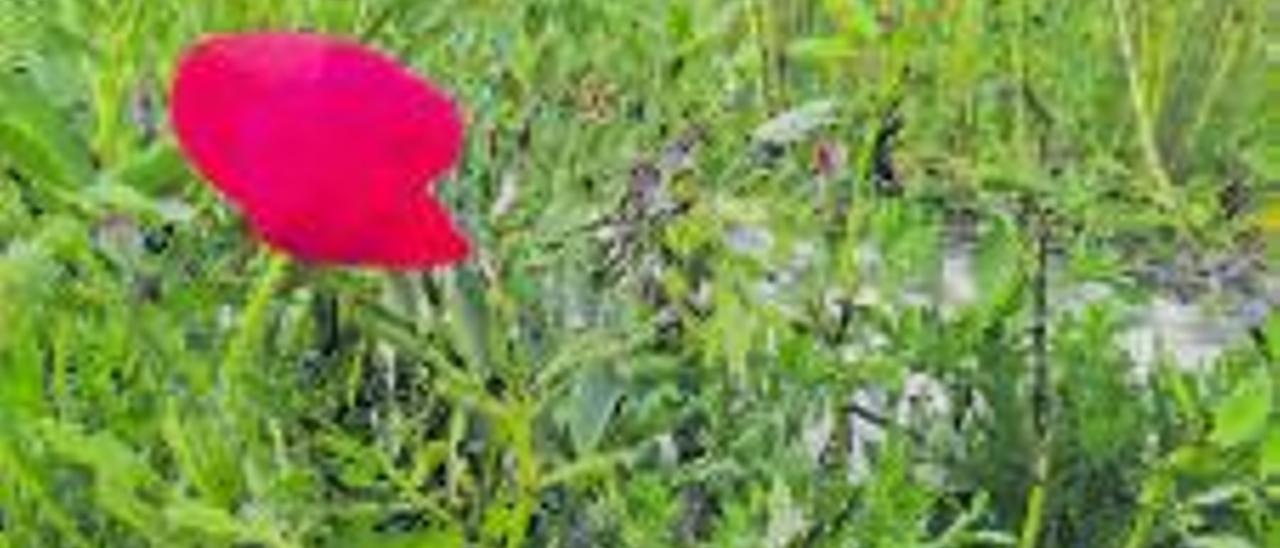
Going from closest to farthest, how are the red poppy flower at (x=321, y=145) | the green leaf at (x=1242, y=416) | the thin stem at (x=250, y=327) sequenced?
the red poppy flower at (x=321, y=145) < the thin stem at (x=250, y=327) < the green leaf at (x=1242, y=416)

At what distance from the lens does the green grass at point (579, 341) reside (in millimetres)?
1232

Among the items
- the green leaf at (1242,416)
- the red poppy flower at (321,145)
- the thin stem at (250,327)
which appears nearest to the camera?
the red poppy flower at (321,145)

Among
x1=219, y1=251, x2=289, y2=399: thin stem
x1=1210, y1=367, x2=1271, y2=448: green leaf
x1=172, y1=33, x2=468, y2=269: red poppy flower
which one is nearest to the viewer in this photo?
x1=172, y1=33, x2=468, y2=269: red poppy flower

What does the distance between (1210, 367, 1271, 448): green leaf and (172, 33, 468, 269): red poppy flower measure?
43 cm

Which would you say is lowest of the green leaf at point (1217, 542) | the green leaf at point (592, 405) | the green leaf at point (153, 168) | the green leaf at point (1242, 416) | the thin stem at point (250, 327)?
the green leaf at point (1217, 542)

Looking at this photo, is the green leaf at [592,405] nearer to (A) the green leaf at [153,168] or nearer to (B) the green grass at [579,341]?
(B) the green grass at [579,341]

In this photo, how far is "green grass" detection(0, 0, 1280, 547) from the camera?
4.04 ft

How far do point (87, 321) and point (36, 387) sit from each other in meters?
0.05

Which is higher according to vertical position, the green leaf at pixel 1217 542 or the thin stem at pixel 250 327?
the thin stem at pixel 250 327

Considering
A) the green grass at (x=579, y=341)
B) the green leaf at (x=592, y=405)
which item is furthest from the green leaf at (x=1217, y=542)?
the green leaf at (x=592, y=405)

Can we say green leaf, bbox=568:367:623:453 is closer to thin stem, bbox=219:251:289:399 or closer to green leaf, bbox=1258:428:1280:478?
thin stem, bbox=219:251:289:399

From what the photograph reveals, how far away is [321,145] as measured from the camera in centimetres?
108

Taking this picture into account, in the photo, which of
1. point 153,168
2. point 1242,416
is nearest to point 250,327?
point 153,168

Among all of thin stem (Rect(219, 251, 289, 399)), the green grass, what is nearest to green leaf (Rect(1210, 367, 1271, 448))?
the green grass
